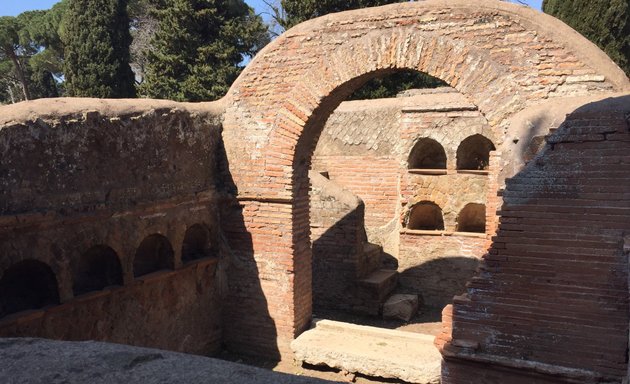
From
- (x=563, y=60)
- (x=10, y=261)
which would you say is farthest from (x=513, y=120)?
(x=10, y=261)

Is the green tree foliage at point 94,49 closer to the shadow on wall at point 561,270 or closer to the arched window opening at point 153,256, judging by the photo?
the arched window opening at point 153,256

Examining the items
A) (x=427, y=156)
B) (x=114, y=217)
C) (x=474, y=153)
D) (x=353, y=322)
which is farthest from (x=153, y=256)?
(x=474, y=153)

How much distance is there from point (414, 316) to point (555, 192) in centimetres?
536

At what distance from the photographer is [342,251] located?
866 cm

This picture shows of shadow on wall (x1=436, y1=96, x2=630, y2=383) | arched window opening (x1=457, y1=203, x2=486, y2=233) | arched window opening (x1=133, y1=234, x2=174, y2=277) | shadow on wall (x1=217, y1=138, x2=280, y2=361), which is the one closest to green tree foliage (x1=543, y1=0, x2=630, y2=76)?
arched window opening (x1=457, y1=203, x2=486, y2=233)

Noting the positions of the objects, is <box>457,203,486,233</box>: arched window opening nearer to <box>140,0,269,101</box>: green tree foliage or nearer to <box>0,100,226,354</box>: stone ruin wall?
<box>0,100,226,354</box>: stone ruin wall

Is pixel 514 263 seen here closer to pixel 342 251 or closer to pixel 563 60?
pixel 563 60

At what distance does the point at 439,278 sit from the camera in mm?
9570

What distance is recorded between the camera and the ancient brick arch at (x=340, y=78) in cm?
511

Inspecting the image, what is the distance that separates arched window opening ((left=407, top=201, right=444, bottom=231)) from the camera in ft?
33.1

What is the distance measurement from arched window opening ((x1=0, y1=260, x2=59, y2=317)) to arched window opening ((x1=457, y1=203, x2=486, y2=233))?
24.0ft

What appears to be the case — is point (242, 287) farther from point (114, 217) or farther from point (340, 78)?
point (340, 78)

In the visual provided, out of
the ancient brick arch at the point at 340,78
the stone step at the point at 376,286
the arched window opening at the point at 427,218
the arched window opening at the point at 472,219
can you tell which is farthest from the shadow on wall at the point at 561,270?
the arched window opening at the point at 427,218

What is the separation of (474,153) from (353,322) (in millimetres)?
4259
